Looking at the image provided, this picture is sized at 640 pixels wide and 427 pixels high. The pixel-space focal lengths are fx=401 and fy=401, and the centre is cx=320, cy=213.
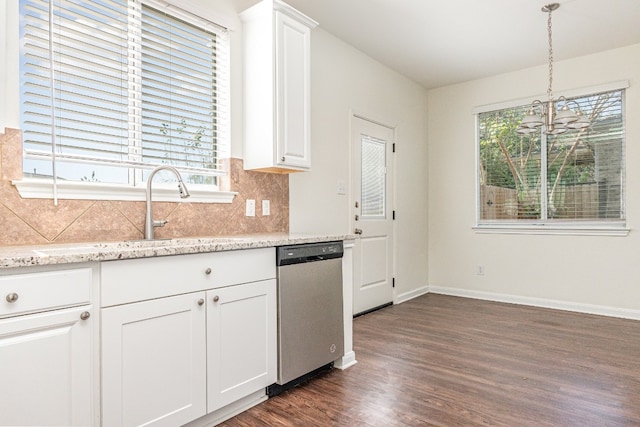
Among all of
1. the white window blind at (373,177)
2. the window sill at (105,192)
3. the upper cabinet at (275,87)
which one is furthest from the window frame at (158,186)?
the white window blind at (373,177)

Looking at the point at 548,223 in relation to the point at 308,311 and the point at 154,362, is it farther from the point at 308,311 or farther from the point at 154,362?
the point at 154,362

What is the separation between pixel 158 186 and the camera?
237 centimetres

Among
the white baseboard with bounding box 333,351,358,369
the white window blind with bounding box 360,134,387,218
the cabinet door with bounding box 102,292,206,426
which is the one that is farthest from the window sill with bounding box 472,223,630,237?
the cabinet door with bounding box 102,292,206,426

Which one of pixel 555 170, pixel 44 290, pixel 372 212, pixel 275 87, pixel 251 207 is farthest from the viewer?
pixel 555 170

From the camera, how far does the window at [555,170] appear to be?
4.12m

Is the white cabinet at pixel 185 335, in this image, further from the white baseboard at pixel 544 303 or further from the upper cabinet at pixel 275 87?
the white baseboard at pixel 544 303

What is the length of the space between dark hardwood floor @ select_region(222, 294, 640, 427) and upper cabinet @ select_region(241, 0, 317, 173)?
1497 mm

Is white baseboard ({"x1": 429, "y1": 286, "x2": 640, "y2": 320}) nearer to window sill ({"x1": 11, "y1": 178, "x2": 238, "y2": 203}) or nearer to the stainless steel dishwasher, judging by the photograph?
the stainless steel dishwasher

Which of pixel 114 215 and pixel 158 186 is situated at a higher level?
pixel 158 186

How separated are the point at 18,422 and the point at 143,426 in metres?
0.46

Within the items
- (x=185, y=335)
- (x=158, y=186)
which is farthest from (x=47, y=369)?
(x=158, y=186)

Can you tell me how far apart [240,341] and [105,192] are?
1.05 m

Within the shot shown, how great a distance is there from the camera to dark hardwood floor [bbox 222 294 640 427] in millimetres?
2043

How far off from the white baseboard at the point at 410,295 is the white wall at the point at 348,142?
35mm
